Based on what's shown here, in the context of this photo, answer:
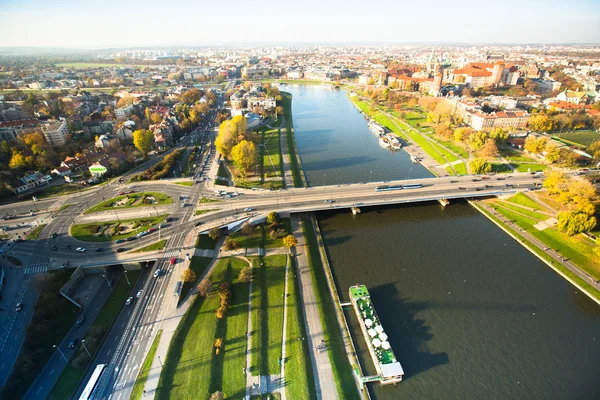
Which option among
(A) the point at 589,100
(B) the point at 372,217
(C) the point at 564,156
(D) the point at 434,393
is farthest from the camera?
(A) the point at 589,100

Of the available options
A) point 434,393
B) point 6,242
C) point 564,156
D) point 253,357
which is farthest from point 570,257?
point 6,242

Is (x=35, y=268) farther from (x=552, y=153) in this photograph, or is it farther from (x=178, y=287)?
(x=552, y=153)

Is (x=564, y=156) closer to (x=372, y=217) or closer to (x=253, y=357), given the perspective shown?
(x=372, y=217)

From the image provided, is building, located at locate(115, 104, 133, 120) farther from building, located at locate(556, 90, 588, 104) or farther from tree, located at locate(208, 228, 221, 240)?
building, located at locate(556, 90, 588, 104)

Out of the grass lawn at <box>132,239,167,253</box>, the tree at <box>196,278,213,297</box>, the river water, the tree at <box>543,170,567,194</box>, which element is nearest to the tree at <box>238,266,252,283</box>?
the tree at <box>196,278,213,297</box>

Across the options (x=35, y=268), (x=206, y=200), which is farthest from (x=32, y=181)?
(x=206, y=200)

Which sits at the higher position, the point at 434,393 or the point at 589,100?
the point at 589,100
